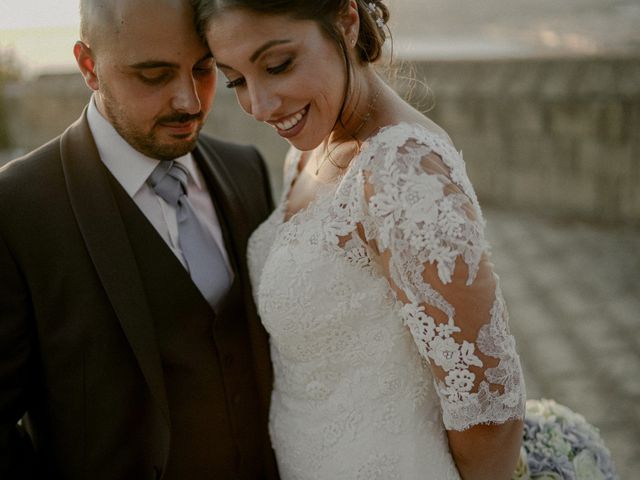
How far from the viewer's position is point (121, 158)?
197 cm

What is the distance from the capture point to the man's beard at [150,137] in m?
1.95

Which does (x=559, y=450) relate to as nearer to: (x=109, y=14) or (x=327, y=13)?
(x=327, y=13)

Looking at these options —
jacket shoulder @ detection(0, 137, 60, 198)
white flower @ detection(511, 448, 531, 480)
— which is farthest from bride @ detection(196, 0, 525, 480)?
jacket shoulder @ detection(0, 137, 60, 198)

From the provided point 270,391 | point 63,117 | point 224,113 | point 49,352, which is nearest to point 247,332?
point 270,391

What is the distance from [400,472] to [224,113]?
6.11 metres

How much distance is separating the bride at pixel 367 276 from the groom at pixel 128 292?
6.3 inches

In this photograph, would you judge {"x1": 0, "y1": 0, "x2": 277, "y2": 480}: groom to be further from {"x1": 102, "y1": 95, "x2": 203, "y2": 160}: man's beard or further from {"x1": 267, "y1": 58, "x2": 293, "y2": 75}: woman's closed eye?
{"x1": 267, "y1": 58, "x2": 293, "y2": 75}: woman's closed eye

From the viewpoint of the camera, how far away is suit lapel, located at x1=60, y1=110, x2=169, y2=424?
1813 millimetres

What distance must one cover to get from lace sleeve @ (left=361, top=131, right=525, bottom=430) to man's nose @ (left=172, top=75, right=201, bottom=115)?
56 centimetres

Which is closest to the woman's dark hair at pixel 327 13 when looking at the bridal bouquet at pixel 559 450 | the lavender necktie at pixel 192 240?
the lavender necktie at pixel 192 240

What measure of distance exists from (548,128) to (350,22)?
14.2 ft

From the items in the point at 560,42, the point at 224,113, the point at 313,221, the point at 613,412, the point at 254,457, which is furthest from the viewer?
the point at 560,42

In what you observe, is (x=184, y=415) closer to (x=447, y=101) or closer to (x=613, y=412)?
(x=613, y=412)

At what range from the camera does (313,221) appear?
181 centimetres
